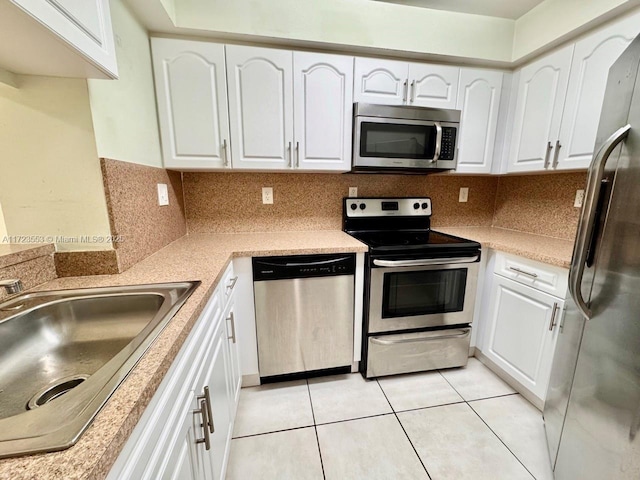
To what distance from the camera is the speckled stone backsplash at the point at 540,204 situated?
189cm

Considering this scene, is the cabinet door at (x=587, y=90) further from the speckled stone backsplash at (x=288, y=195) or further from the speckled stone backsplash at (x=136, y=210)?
the speckled stone backsplash at (x=136, y=210)

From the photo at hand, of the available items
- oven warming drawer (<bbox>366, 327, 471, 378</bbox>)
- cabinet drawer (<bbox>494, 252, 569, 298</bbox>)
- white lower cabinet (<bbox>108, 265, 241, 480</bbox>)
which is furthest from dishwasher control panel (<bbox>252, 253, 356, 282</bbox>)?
cabinet drawer (<bbox>494, 252, 569, 298</bbox>)

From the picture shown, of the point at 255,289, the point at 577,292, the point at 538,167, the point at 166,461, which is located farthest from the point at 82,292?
the point at 538,167

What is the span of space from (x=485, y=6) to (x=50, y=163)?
2432 millimetres

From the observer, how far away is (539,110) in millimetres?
1774

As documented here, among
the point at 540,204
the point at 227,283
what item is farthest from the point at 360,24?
the point at 540,204

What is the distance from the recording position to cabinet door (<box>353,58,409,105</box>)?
1724 millimetres

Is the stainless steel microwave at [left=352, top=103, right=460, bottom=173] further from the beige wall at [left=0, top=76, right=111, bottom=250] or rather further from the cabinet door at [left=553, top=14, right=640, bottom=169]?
the beige wall at [left=0, top=76, right=111, bottom=250]

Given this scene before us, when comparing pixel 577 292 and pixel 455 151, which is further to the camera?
pixel 455 151

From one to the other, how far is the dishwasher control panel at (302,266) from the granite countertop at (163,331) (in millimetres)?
47

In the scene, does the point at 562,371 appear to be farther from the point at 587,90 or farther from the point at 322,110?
the point at 322,110

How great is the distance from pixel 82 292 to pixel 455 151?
207 cm

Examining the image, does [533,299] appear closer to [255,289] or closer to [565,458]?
[565,458]

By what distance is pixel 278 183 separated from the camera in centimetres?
207
